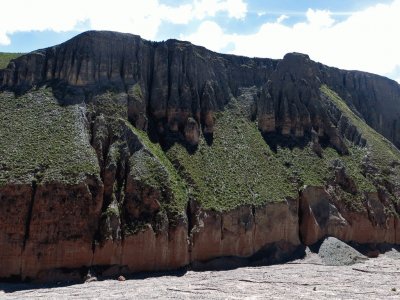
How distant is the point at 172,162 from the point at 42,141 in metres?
19.6

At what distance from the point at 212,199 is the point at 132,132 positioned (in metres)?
15.8

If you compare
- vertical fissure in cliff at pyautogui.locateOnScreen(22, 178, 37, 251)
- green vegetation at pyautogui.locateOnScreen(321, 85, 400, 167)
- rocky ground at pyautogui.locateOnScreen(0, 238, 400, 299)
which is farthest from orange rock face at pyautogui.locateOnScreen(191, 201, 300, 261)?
green vegetation at pyautogui.locateOnScreen(321, 85, 400, 167)

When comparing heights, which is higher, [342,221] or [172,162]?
[172,162]

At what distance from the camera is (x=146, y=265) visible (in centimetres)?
6353

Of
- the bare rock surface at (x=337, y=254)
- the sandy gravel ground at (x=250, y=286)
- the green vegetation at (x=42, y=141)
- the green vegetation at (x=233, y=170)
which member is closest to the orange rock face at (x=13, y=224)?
the green vegetation at (x=42, y=141)

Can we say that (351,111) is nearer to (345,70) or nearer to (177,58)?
(345,70)

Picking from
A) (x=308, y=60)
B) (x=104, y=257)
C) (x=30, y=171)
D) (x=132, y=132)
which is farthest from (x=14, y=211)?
(x=308, y=60)

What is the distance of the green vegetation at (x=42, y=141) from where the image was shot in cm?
6338

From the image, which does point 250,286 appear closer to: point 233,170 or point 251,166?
point 233,170

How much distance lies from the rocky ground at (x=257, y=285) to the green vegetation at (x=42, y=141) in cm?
1414

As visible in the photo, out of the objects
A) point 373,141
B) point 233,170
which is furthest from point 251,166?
point 373,141

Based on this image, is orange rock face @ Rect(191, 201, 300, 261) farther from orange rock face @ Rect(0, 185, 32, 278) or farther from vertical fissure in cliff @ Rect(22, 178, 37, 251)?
orange rock face @ Rect(0, 185, 32, 278)

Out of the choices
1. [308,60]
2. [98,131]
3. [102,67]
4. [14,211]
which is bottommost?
[14,211]

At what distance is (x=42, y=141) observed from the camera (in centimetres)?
6844
